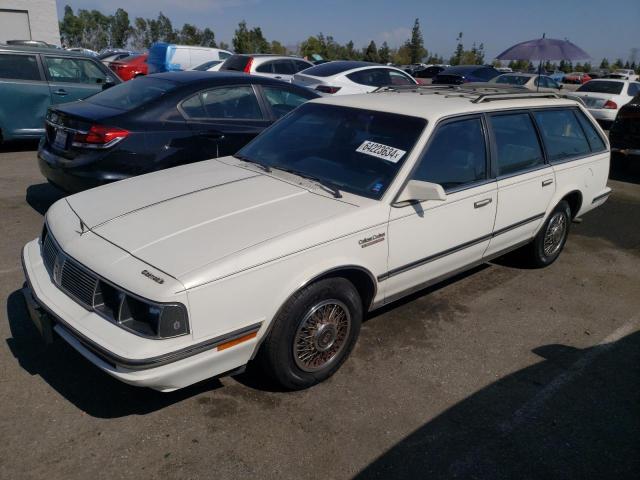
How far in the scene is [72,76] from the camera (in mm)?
8977

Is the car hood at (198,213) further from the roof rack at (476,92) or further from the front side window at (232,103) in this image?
the front side window at (232,103)

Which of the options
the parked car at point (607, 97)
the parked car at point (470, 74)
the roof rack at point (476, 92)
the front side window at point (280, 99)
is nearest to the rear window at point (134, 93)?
the front side window at point (280, 99)

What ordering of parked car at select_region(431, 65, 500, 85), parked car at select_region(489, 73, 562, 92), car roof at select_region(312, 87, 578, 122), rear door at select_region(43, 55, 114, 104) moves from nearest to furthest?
car roof at select_region(312, 87, 578, 122)
rear door at select_region(43, 55, 114, 104)
parked car at select_region(489, 73, 562, 92)
parked car at select_region(431, 65, 500, 85)

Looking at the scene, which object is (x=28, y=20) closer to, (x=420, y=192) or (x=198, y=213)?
(x=198, y=213)

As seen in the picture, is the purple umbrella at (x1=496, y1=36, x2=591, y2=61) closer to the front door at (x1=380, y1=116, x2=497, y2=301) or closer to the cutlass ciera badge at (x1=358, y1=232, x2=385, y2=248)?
the front door at (x1=380, y1=116, x2=497, y2=301)

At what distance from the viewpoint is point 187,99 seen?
5516 mm

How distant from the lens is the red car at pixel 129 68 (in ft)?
64.4

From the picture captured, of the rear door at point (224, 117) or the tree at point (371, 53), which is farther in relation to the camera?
the tree at point (371, 53)

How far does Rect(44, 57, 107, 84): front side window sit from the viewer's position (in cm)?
870

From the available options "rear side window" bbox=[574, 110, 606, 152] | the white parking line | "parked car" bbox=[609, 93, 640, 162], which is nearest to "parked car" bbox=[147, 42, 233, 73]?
"parked car" bbox=[609, 93, 640, 162]

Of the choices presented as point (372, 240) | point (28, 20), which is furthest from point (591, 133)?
point (28, 20)

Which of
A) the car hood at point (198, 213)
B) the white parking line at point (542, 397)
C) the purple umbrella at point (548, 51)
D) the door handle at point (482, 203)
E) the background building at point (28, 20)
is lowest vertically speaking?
the white parking line at point (542, 397)

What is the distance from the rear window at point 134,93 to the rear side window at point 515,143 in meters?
3.32

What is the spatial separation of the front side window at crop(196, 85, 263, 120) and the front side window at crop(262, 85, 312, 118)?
21cm
